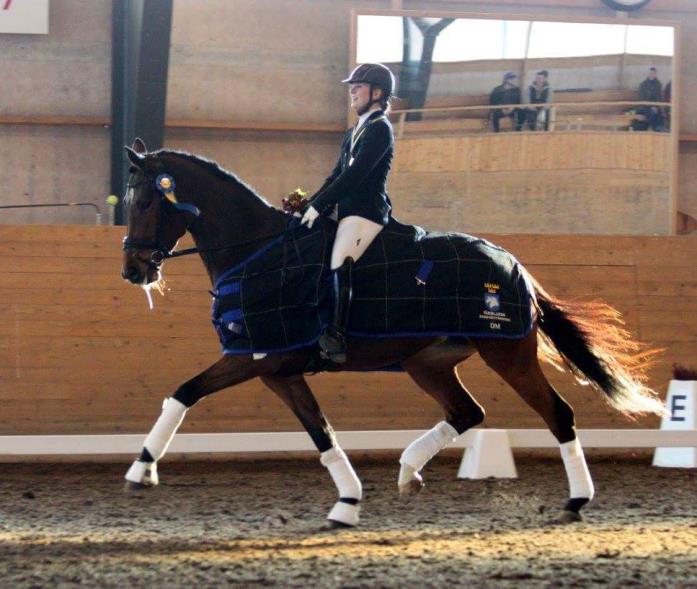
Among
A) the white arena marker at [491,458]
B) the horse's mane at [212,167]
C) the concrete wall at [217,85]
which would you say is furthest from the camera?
the concrete wall at [217,85]

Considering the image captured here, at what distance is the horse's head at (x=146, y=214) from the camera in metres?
4.29

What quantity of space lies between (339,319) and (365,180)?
0.56 meters

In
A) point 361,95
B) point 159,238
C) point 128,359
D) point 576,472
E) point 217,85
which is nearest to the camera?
point 159,238

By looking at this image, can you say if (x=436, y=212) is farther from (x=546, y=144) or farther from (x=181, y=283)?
(x=181, y=283)

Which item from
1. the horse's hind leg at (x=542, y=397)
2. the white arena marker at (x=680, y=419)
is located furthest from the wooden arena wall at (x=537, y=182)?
the horse's hind leg at (x=542, y=397)

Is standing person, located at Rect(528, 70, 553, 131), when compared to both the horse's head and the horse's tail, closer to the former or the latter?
the horse's tail

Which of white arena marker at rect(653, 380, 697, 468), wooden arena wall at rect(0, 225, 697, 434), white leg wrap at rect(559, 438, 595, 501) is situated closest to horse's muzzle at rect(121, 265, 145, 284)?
white leg wrap at rect(559, 438, 595, 501)

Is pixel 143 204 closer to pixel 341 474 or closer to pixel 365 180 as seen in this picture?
pixel 365 180

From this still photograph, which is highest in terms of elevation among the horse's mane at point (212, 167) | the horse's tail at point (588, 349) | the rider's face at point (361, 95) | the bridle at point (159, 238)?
the rider's face at point (361, 95)

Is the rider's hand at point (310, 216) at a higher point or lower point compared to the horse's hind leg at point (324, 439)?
higher

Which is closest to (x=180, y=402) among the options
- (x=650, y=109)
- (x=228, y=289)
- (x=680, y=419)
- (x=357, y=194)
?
(x=228, y=289)

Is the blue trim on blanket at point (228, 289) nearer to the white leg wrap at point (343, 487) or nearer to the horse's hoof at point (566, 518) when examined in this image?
the white leg wrap at point (343, 487)

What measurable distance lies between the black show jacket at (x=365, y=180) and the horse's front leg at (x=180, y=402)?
0.65 meters

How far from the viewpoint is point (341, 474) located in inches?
169
